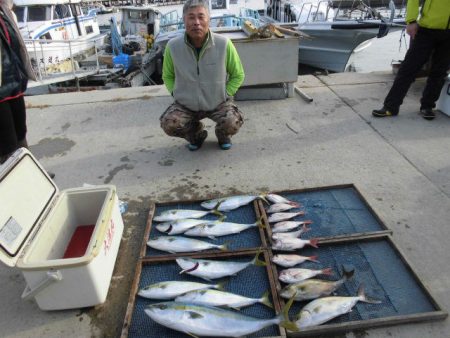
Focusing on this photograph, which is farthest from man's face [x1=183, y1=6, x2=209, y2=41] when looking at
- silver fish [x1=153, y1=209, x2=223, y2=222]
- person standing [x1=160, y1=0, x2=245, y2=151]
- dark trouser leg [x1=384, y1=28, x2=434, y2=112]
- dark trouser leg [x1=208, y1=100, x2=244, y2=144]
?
dark trouser leg [x1=384, y1=28, x2=434, y2=112]

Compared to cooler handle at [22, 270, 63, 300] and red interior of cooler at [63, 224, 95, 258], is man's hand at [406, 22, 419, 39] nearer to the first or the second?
red interior of cooler at [63, 224, 95, 258]

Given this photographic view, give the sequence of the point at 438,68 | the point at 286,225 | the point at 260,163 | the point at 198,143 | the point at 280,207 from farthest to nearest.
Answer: the point at 438,68
the point at 198,143
the point at 260,163
the point at 280,207
the point at 286,225

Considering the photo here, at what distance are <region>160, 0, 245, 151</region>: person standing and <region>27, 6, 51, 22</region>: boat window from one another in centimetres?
1432

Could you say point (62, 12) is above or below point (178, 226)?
above

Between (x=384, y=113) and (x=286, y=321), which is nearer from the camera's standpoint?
(x=286, y=321)

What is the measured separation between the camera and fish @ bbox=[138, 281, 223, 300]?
7.10ft

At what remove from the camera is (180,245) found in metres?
2.56

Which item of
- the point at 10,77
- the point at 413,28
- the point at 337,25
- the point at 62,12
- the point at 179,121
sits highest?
the point at 413,28

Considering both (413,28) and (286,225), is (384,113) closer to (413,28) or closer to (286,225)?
(413,28)

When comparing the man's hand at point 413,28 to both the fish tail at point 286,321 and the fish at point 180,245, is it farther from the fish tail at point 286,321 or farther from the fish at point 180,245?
the fish tail at point 286,321

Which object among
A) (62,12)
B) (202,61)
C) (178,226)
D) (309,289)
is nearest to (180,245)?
(178,226)

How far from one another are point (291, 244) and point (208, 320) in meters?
0.85

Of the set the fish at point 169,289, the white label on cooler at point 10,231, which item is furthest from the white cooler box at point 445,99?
the white label on cooler at point 10,231

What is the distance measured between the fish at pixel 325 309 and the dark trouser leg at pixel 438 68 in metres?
3.48
